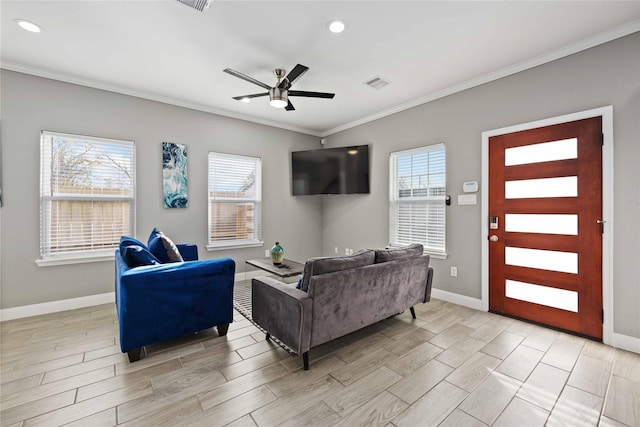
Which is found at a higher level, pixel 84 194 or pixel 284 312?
pixel 84 194

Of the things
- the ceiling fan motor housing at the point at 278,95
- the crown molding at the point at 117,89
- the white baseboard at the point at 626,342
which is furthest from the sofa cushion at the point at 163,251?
the white baseboard at the point at 626,342

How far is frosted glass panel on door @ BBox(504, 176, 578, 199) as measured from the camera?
264 centimetres

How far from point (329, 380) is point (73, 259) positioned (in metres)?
3.35


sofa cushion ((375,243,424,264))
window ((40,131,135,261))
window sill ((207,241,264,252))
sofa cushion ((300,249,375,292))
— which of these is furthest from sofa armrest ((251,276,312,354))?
window ((40,131,135,261))

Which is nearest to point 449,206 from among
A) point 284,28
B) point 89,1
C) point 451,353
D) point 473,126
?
point 473,126

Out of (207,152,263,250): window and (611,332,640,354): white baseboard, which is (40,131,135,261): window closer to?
(207,152,263,250): window

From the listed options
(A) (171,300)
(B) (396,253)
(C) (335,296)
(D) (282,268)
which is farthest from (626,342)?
(A) (171,300)

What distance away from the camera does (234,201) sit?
4.57 meters

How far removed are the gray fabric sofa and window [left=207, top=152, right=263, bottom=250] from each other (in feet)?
7.11

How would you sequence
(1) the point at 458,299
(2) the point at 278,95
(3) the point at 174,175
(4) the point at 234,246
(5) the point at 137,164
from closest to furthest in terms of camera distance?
(2) the point at 278,95, (1) the point at 458,299, (5) the point at 137,164, (3) the point at 174,175, (4) the point at 234,246

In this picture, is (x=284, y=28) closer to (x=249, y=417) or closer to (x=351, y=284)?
(x=351, y=284)

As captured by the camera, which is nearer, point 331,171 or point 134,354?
point 134,354

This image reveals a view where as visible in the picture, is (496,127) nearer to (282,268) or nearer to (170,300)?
(282,268)

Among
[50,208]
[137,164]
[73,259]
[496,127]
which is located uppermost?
[496,127]
